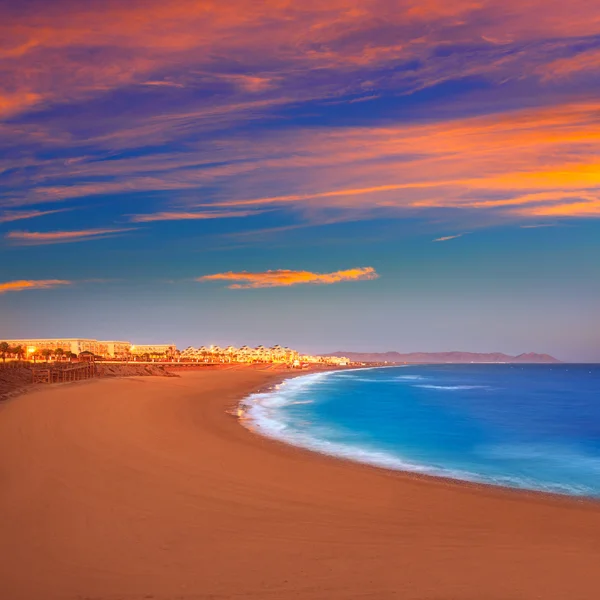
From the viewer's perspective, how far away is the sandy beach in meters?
6.40

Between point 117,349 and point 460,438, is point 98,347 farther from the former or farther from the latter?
point 460,438

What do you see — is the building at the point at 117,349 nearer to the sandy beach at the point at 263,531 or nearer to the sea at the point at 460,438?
the sea at the point at 460,438

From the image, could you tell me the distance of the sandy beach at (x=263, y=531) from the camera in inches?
252

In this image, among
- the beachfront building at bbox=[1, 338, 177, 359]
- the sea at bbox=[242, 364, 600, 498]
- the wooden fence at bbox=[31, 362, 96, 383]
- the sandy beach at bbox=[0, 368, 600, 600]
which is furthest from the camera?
the beachfront building at bbox=[1, 338, 177, 359]

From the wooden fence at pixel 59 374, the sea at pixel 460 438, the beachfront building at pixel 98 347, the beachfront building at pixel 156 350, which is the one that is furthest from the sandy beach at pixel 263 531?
the beachfront building at pixel 156 350

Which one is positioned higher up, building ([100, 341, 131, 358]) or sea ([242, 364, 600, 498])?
building ([100, 341, 131, 358])

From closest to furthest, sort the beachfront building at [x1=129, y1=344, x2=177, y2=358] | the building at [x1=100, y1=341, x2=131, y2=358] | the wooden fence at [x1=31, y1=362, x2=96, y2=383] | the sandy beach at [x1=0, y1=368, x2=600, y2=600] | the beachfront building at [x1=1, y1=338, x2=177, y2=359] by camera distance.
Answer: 1. the sandy beach at [x1=0, y1=368, x2=600, y2=600]
2. the wooden fence at [x1=31, y1=362, x2=96, y2=383]
3. the beachfront building at [x1=1, y1=338, x2=177, y2=359]
4. the building at [x1=100, y1=341, x2=131, y2=358]
5. the beachfront building at [x1=129, y1=344, x2=177, y2=358]

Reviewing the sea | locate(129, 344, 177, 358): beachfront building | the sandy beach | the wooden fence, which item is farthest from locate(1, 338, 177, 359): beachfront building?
the sandy beach

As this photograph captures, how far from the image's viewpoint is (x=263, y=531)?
8398 mm

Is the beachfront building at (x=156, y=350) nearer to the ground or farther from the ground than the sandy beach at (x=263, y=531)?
farther from the ground

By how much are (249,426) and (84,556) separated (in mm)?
17598

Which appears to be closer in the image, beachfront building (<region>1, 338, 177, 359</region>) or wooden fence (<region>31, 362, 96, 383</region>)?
wooden fence (<region>31, 362, 96, 383</region>)

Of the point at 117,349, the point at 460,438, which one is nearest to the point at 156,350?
the point at 117,349

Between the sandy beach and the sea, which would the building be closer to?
the sea
